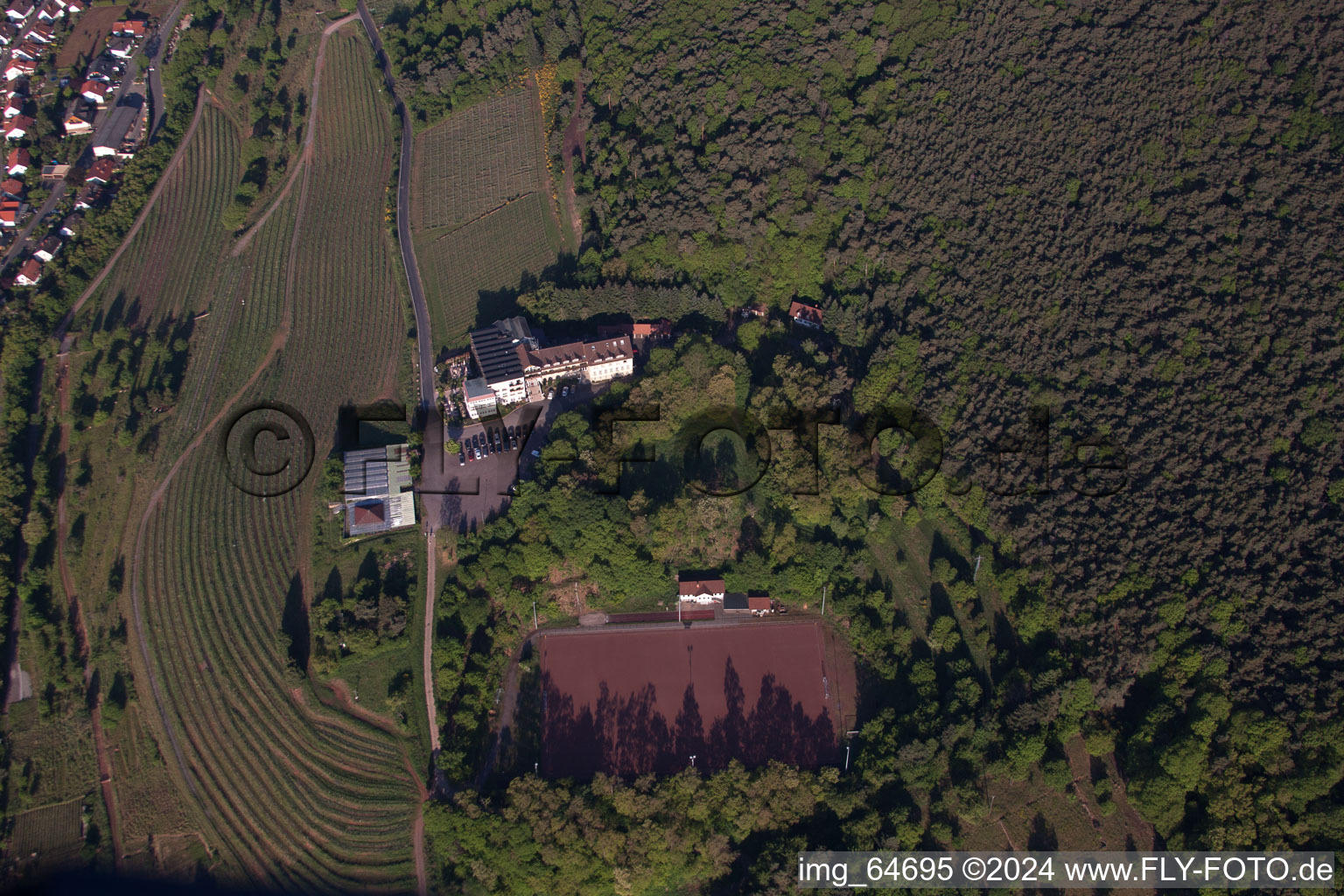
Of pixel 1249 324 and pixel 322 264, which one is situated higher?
pixel 322 264

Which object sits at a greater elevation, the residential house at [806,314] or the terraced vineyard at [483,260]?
the terraced vineyard at [483,260]

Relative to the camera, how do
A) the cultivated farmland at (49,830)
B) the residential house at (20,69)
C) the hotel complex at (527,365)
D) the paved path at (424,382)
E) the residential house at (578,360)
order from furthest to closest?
the residential house at (20,69), the residential house at (578,360), the hotel complex at (527,365), the paved path at (424,382), the cultivated farmland at (49,830)

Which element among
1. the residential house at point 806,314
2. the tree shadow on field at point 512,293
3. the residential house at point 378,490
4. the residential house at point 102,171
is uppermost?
the residential house at point 102,171

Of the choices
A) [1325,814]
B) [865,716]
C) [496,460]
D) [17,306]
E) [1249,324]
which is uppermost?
[17,306]

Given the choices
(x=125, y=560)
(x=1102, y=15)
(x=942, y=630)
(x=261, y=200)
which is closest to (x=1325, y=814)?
(x=942, y=630)

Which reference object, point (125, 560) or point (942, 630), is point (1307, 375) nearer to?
point (942, 630)

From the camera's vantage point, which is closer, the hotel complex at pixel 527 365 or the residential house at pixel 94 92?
the hotel complex at pixel 527 365

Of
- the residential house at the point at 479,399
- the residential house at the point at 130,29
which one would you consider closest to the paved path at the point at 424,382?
the residential house at the point at 479,399

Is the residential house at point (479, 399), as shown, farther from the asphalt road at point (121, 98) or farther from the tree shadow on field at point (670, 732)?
the asphalt road at point (121, 98)
